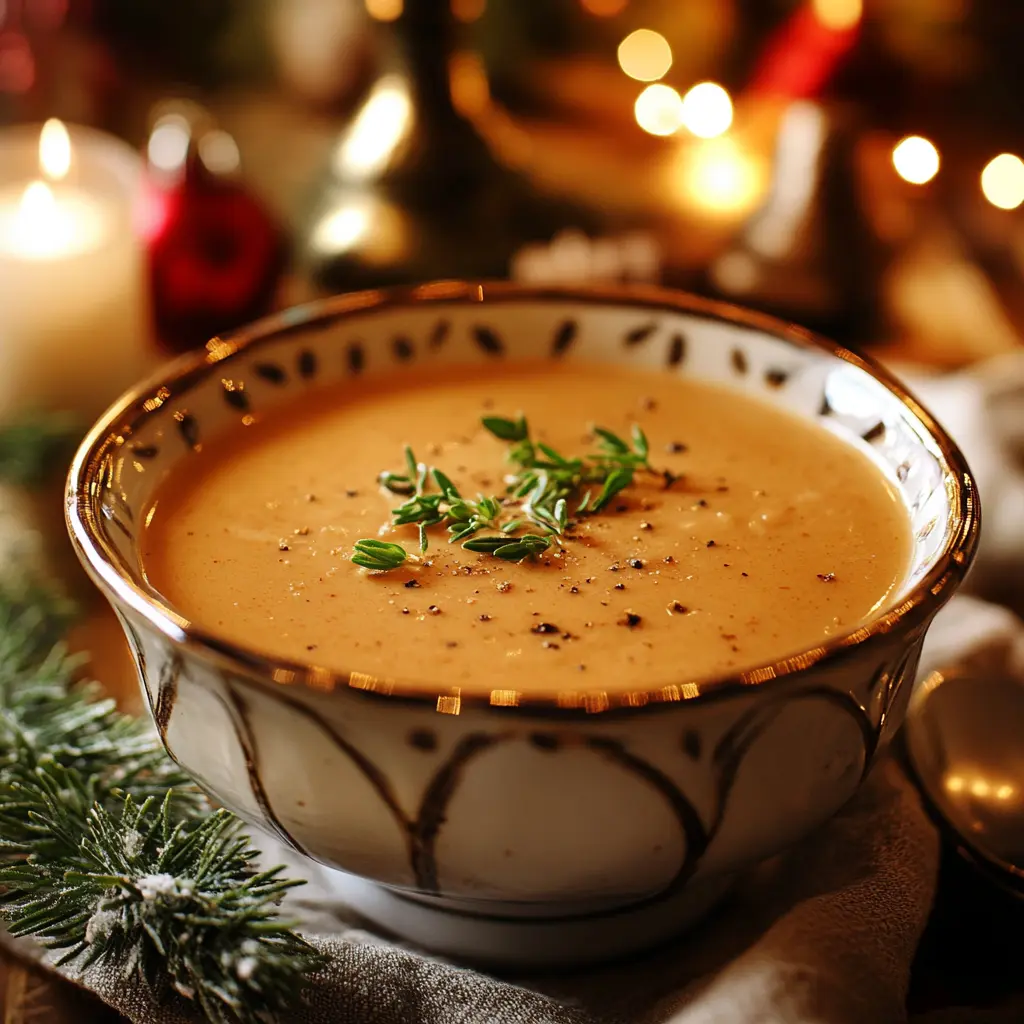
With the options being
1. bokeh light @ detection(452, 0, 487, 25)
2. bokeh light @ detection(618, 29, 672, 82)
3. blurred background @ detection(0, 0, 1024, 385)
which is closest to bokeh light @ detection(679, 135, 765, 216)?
blurred background @ detection(0, 0, 1024, 385)

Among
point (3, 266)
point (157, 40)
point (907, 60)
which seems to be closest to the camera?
point (3, 266)

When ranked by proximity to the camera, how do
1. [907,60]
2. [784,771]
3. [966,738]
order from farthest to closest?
1. [907,60]
2. [966,738]
3. [784,771]

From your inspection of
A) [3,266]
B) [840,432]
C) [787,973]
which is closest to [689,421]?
[840,432]

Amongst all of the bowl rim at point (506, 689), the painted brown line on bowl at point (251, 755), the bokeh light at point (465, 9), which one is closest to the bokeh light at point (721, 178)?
the bokeh light at point (465, 9)

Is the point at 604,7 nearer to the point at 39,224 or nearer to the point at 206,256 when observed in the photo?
the point at 206,256

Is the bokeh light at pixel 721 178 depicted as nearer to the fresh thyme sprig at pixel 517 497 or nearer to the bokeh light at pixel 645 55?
the bokeh light at pixel 645 55

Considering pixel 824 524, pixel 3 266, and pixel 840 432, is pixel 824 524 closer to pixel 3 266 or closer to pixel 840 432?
pixel 840 432

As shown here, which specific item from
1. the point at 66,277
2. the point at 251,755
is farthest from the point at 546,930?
the point at 66,277
